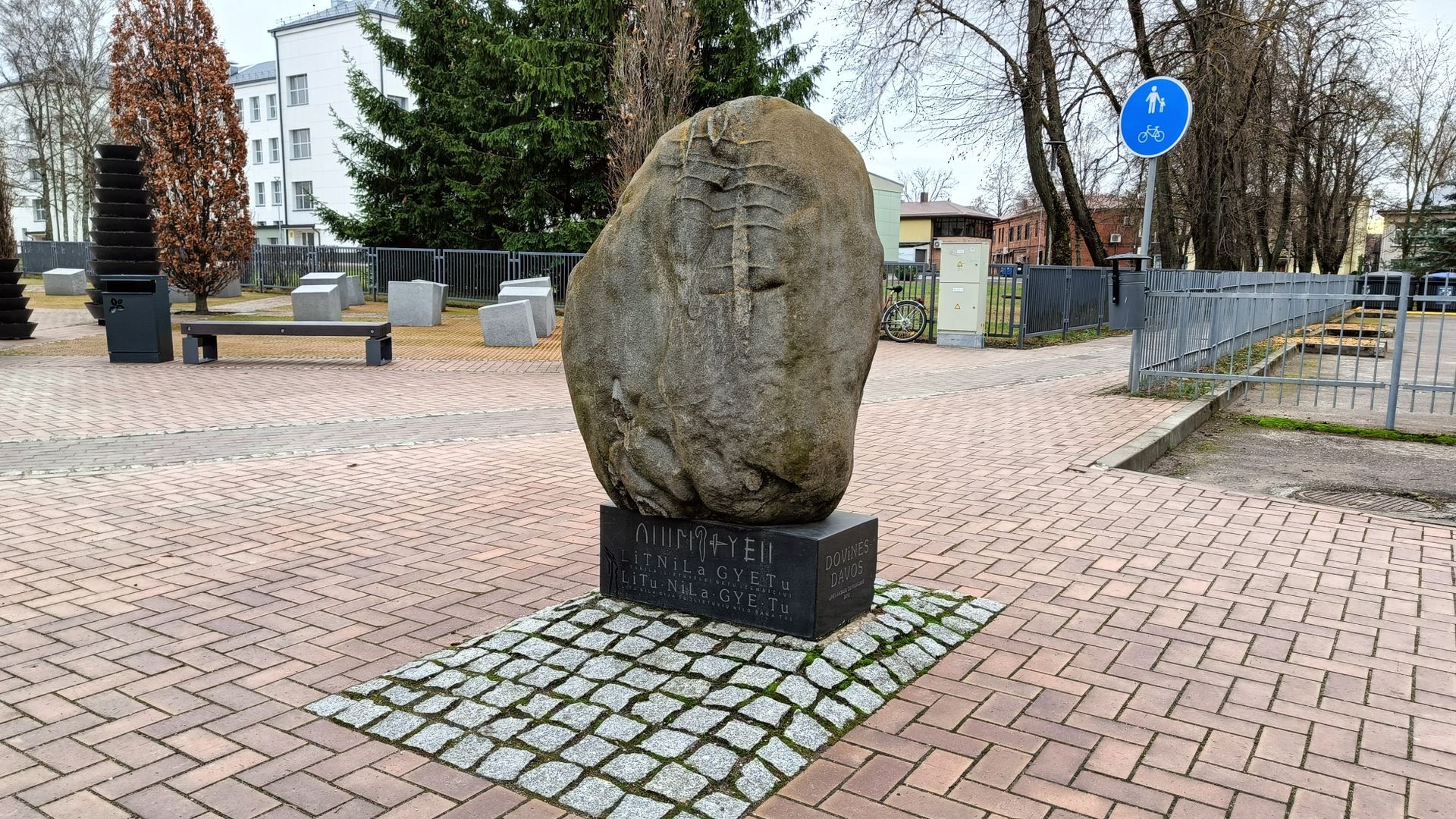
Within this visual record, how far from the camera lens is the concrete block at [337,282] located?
74.6ft

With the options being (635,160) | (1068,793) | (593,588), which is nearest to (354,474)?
(593,588)

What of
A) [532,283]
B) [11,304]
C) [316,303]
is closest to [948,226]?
[532,283]

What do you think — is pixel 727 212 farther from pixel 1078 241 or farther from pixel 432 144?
pixel 1078 241

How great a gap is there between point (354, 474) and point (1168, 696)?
5528mm

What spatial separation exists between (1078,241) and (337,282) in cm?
4521

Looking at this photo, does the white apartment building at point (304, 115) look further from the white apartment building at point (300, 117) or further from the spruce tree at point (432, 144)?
the spruce tree at point (432, 144)

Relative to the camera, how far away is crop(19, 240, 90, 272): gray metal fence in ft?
126

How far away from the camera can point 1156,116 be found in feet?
33.7

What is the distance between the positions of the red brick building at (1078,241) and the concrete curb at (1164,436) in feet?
44.7

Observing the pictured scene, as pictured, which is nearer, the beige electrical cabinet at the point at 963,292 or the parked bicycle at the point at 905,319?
the beige electrical cabinet at the point at 963,292

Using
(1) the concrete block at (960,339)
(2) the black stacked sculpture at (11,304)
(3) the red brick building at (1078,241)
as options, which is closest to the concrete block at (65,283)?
(2) the black stacked sculpture at (11,304)

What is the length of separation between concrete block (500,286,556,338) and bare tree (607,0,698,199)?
2.93 metres

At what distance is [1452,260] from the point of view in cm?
3991

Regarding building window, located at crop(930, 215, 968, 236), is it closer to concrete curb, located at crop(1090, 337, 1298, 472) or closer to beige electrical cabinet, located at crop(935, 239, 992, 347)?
beige electrical cabinet, located at crop(935, 239, 992, 347)
